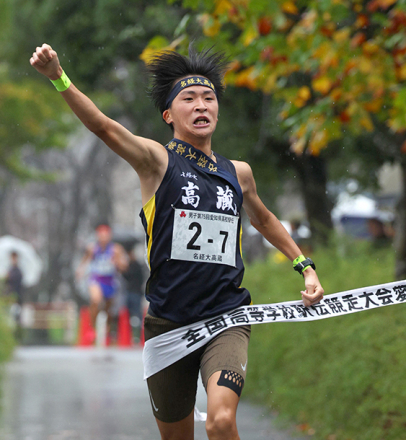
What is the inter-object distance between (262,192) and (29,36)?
6.33 m

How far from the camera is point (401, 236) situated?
7.40 m

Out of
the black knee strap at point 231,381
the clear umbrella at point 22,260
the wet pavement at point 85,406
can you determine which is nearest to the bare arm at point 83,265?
the wet pavement at point 85,406

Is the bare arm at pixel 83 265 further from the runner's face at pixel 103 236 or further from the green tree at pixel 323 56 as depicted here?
the green tree at pixel 323 56

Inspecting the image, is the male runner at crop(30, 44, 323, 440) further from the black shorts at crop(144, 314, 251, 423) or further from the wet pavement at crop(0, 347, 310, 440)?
the wet pavement at crop(0, 347, 310, 440)

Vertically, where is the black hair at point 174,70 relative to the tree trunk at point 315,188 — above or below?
below

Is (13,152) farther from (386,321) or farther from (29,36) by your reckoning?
(386,321)

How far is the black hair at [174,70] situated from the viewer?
435cm

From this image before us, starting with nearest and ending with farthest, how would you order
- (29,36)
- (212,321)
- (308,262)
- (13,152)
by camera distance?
(212,321) → (308,262) → (29,36) → (13,152)

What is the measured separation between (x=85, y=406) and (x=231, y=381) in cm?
553

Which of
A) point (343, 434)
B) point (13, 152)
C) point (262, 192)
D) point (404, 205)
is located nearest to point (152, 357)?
point (343, 434)

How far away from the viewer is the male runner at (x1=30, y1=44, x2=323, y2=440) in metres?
3.94

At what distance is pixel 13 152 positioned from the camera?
22.1 metres

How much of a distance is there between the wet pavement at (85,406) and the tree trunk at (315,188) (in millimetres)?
4206

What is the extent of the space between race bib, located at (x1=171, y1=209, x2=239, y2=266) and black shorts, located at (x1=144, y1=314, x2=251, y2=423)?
→ 0.35 metres
